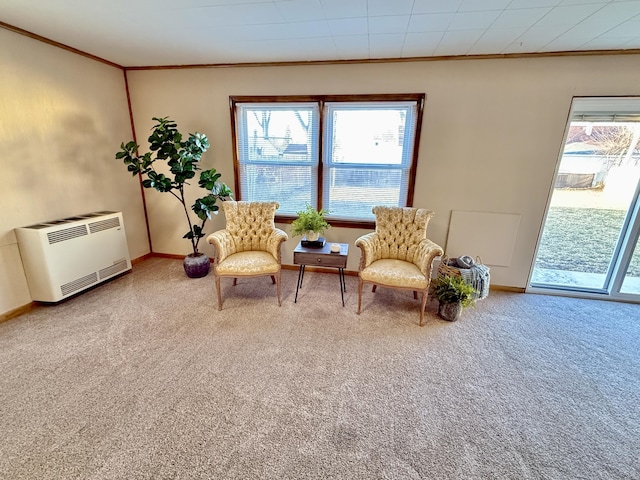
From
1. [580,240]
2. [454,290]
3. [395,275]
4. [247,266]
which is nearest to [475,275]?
[454,290]

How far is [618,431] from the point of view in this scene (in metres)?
1.62

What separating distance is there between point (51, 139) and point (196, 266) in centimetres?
187

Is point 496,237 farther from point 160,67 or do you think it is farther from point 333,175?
point 160,67

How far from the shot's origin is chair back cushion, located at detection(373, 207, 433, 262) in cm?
293

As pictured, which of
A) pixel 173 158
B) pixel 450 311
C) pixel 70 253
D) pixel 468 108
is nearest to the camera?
pixel 450 311

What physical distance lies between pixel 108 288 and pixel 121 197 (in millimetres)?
1206

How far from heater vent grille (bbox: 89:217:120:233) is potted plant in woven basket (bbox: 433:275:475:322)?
3625 mm

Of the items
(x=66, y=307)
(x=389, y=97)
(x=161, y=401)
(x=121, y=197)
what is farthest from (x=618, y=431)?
(x=121, y=197)

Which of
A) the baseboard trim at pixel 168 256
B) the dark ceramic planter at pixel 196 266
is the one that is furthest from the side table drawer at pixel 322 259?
the baseboard trim at pixel 168 256

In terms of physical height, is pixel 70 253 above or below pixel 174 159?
below

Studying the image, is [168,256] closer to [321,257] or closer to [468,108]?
[321,257]

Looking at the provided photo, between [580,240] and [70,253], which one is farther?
[580,240]

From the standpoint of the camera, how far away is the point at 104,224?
3146mm

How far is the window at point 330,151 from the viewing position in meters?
3.21
